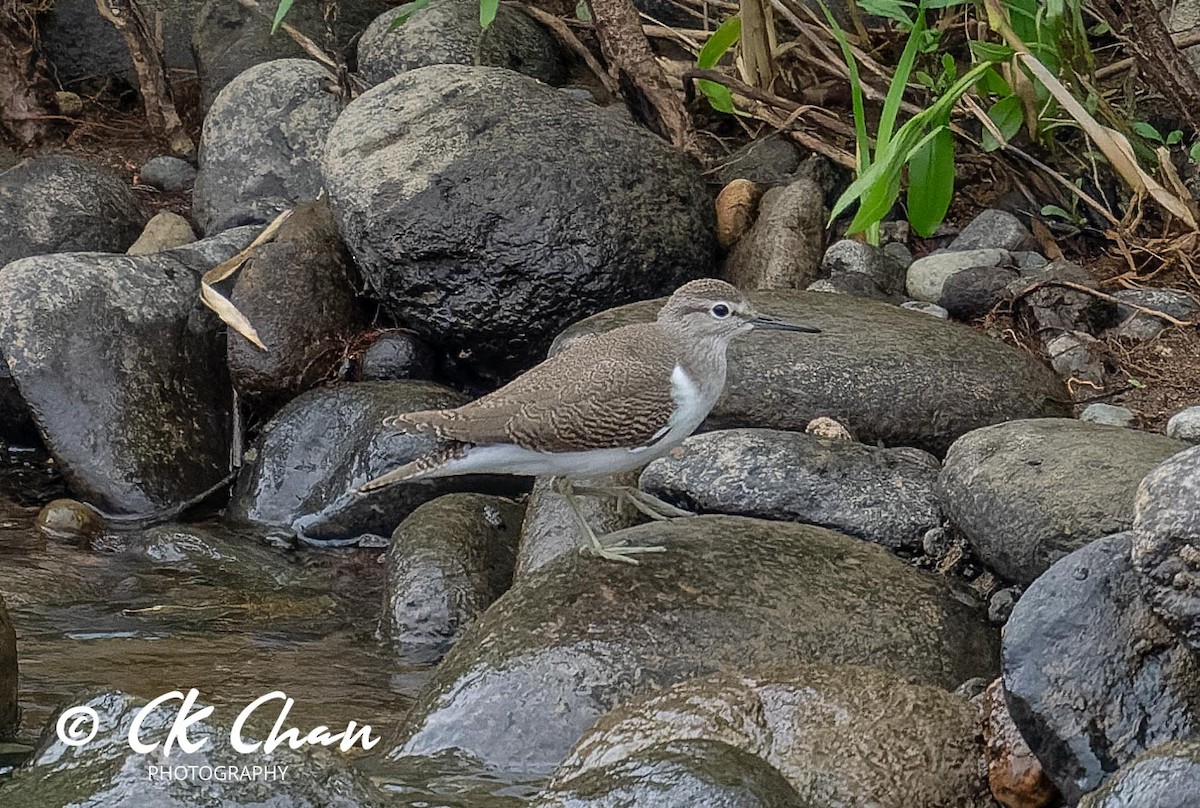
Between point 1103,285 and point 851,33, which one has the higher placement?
point 851,33

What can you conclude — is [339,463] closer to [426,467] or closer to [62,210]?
[426,467]

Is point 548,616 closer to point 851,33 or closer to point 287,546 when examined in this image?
point 287,546

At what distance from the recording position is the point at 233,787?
3658mm

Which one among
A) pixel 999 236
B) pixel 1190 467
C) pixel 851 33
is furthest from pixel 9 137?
pixel 1190 467

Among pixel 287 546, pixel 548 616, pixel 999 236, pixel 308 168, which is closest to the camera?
pixel 548 616

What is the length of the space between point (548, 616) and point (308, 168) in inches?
204

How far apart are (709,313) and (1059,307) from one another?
8.24 feet

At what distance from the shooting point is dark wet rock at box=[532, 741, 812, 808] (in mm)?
3750

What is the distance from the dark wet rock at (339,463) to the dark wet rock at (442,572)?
2.40ft

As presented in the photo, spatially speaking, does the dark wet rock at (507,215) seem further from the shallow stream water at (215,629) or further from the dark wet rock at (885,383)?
the shallow stream water at (215,629)

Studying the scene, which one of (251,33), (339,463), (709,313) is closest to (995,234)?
(709,313)

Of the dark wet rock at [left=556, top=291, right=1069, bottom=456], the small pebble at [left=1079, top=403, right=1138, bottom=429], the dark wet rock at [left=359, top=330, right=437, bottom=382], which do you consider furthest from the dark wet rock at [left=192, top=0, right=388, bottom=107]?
the small pebble at [left=1079, top=403, right=1138, bottom=429]

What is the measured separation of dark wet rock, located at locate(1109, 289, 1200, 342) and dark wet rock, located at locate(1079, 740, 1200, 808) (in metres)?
4.09

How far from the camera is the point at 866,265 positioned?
8.06 m
